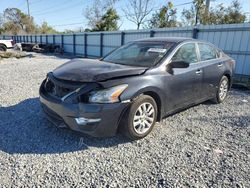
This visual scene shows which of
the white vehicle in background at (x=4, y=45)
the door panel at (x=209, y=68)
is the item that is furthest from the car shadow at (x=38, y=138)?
the white vehicle in background at (x=4, y=45)

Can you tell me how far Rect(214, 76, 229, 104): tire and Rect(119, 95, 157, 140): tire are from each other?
2409 millimetres

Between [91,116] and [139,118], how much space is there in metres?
0.78

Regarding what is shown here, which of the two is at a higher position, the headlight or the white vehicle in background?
the headlight

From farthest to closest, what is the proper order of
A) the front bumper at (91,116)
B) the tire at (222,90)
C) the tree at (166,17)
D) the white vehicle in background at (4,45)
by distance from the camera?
1. the tree at (166,17)
2. the white vehicle in background at (4,45)
3. the tire at (222,90)
4. the front bumper at (91,116)

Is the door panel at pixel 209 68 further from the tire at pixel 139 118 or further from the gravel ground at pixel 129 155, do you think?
the tire at pixel 139 118

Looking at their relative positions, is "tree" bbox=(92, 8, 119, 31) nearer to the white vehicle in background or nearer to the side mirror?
the white vehicle in background

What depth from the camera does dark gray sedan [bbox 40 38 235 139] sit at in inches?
118

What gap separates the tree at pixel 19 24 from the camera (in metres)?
61.9

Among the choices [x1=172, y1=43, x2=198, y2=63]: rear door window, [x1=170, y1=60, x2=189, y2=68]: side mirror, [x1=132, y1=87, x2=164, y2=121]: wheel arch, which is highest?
[x1=172, y1=43, x2=198, y2=63]: rear door window

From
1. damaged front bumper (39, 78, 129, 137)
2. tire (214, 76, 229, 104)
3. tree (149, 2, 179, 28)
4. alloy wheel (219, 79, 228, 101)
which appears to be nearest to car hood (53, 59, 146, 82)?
damaged front bumper (39, 78, 129, 137)

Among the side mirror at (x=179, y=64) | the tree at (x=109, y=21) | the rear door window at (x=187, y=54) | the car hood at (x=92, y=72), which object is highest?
the tree at (x=109, y=21)

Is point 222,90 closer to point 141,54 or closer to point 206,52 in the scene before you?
point 206,52

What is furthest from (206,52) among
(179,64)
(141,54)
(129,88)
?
(129,88)

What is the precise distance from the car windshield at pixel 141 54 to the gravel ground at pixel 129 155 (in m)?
1.20
